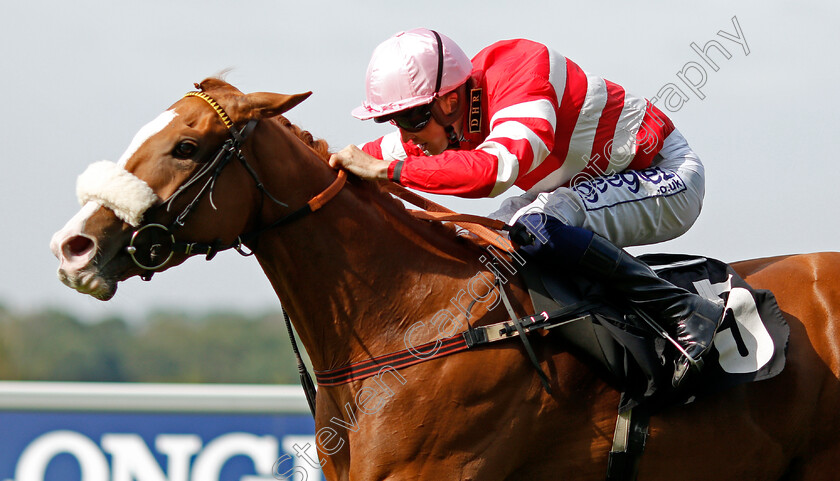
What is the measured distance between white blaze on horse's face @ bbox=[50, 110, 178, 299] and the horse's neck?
0.47 metres

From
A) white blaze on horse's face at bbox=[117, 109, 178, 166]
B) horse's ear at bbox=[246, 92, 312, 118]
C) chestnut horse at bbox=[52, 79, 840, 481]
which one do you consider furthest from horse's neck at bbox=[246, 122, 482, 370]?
white blaze on horse's face at bbox=[117, 109, 178, 166]

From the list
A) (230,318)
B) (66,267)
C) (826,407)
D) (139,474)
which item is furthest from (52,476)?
(230,318)

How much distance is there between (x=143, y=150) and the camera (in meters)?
3.10

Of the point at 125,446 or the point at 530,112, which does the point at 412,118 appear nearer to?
the point at 530,112

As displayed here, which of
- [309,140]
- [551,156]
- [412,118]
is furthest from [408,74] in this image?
[551,156]

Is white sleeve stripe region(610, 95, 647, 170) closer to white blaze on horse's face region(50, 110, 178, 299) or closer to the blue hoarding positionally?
white blaze on horse's face region(50, 110, 178, 299)

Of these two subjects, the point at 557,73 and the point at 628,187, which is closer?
the point at 557,73

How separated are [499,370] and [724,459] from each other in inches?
38.3

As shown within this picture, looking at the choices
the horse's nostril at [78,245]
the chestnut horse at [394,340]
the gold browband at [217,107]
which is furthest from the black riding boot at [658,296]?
the horse's nostril at [78,245]

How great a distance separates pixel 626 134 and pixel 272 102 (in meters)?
1.56

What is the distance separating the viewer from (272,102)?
10.7 feet

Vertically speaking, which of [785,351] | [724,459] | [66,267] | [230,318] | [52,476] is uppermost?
[66,267]

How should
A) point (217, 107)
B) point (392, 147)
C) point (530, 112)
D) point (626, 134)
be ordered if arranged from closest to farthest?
point (217, 107), point (530, 112), point (626, 134), point (392, 147)

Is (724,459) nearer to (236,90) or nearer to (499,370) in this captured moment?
(499,370)
